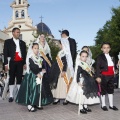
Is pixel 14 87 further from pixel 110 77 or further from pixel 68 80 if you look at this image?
pixel 110 77

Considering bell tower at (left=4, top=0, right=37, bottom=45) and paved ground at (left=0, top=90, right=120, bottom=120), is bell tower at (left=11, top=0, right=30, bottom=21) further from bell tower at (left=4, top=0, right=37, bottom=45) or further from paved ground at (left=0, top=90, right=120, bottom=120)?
paved ground at (left=0, top=90, right=120, bottom=120)

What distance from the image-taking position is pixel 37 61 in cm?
771

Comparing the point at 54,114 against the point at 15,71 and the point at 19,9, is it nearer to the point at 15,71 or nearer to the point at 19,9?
the point at 15,71

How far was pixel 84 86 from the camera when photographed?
7250mm

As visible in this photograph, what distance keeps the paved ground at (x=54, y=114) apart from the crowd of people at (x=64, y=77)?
0.22 metres

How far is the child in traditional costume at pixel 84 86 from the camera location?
7223mm

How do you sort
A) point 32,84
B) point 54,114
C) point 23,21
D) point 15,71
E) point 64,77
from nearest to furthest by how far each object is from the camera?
point 54,114 → point 32,84 → point 64,77 → point 15,71 → point 23,21

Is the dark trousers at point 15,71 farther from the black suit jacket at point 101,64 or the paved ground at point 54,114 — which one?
the black suit jacket at point 101,64

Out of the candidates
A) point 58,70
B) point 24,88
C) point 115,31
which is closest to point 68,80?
point 58,70

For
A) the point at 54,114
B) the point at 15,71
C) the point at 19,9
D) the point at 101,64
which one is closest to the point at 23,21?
the point at 19,9

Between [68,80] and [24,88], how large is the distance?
151 centimetres

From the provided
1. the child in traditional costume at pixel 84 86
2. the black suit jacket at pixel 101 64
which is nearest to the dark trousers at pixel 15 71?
the child in traditional costume at pixel 84 86

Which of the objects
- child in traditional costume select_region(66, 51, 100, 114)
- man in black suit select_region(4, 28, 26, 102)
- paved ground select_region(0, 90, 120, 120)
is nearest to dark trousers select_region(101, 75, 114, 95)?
child in traditional costume select_region(66, 51, 100, 114)

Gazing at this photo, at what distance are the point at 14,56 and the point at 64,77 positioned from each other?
1.54 metres
